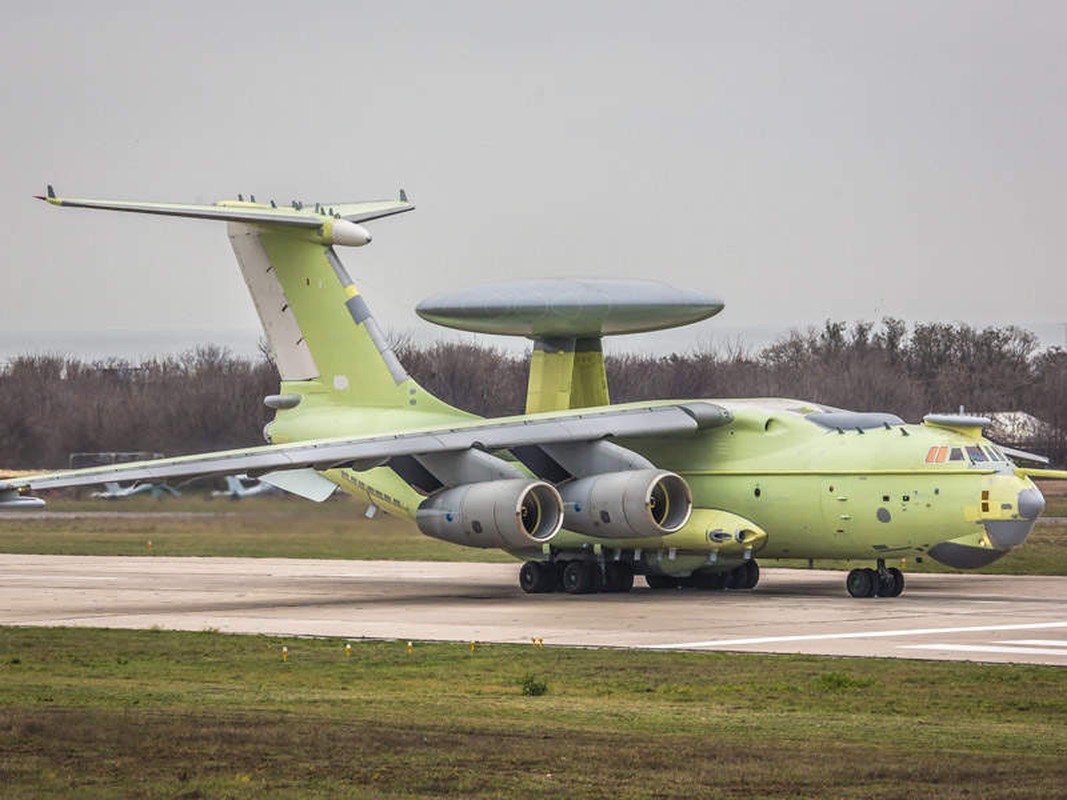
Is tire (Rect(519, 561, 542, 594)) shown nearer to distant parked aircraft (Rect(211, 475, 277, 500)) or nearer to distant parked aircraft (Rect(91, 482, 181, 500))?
distant parked aircraft (Rect(211, 475, 277, 500))

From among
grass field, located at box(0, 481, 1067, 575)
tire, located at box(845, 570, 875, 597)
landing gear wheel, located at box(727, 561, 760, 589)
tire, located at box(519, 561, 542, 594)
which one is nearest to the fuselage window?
tire, located at box(845, 570, 875, 597)

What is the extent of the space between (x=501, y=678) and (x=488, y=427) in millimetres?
10243

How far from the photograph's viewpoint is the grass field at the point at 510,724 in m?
9.73

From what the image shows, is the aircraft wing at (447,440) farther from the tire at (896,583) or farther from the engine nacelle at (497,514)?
the tire at (896,583)

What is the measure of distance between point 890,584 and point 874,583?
25 cm

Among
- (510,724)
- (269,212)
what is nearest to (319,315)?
(269,212)

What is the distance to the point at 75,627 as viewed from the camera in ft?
69.3

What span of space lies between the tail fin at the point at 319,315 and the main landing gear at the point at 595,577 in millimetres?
3262

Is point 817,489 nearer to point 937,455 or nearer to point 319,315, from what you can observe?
point 937,455

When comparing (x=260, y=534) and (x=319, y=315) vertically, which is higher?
(x=319, y=315)

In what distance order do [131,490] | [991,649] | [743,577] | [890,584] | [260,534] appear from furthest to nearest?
1. [260,534]
2. [743,577]
3. [131,490]
4. [890,584]
5. [991,649]

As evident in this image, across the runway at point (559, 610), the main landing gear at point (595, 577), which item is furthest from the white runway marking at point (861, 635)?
the main landing gear at point (595, 577)

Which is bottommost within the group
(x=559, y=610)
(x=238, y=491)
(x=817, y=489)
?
(x=559, y=610)

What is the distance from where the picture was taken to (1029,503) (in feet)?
78.1
